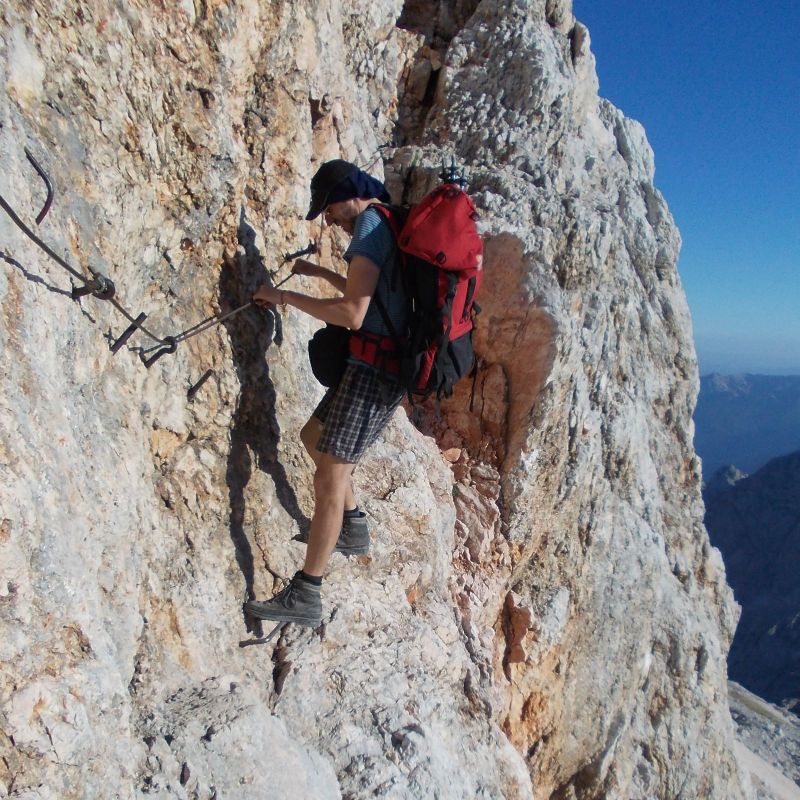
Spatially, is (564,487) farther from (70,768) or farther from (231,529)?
(70,768)

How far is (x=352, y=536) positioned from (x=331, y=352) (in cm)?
176

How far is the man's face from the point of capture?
14.8ft

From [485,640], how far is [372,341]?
579cm

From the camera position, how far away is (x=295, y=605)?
4836 millimetres

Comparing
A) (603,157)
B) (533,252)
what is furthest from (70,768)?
(603,157)

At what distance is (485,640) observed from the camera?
884 cm

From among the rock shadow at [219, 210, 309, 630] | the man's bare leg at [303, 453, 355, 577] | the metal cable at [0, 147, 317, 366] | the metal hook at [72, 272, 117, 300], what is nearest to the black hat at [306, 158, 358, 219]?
the rock shadow at [219, 210, 309, 630]

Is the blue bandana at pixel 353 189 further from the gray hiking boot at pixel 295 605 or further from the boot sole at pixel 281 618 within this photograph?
the boot sole at pixel 281 618

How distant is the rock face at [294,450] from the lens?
308cm

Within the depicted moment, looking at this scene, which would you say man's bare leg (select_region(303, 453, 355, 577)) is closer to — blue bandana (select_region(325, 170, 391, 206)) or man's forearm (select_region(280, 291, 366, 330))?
man's forearm (select_region(280, 291, 366, 330))

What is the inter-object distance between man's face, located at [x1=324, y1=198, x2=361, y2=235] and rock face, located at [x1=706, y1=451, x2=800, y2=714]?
6740 cm

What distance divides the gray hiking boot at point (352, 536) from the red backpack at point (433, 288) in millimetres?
1683

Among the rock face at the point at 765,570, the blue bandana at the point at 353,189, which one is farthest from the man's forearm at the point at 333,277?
the rock face at the point at 765,570

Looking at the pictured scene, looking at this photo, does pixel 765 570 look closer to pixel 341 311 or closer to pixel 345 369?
pixel 345 369
